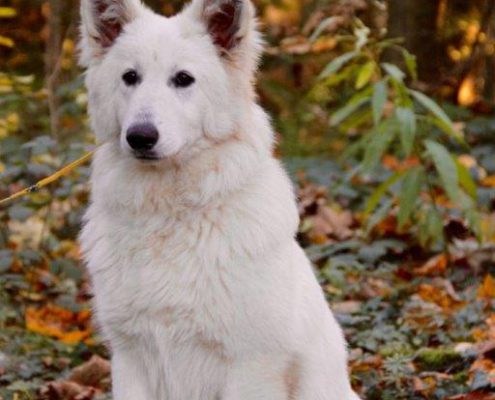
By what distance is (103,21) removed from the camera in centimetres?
396

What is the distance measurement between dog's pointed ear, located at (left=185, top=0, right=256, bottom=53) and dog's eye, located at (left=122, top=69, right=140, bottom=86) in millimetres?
336

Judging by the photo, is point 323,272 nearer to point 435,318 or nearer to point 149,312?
point 435,318

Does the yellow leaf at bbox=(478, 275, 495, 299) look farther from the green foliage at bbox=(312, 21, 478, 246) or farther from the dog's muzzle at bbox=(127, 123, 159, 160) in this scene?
the dog's muzzle at bbox=(127, 123, 159, 160)

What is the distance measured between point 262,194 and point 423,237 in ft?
8.06

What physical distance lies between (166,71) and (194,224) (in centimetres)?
60

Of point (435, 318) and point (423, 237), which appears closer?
point (435, 318)

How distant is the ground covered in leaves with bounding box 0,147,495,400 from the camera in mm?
4910

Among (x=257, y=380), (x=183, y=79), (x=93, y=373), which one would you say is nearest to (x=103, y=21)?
(x=183, y=79)

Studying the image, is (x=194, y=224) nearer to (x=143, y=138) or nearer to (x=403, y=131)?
(x=143, y=138)

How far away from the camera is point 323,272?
610 cm

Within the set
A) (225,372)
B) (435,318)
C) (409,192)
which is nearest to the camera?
(225,372)

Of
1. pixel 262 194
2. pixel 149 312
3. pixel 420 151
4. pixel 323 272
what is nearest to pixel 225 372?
pixel 149 312

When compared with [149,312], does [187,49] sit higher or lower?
higher

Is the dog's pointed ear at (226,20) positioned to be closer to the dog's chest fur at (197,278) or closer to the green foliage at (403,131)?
the dog's chest fur at (197,278)
